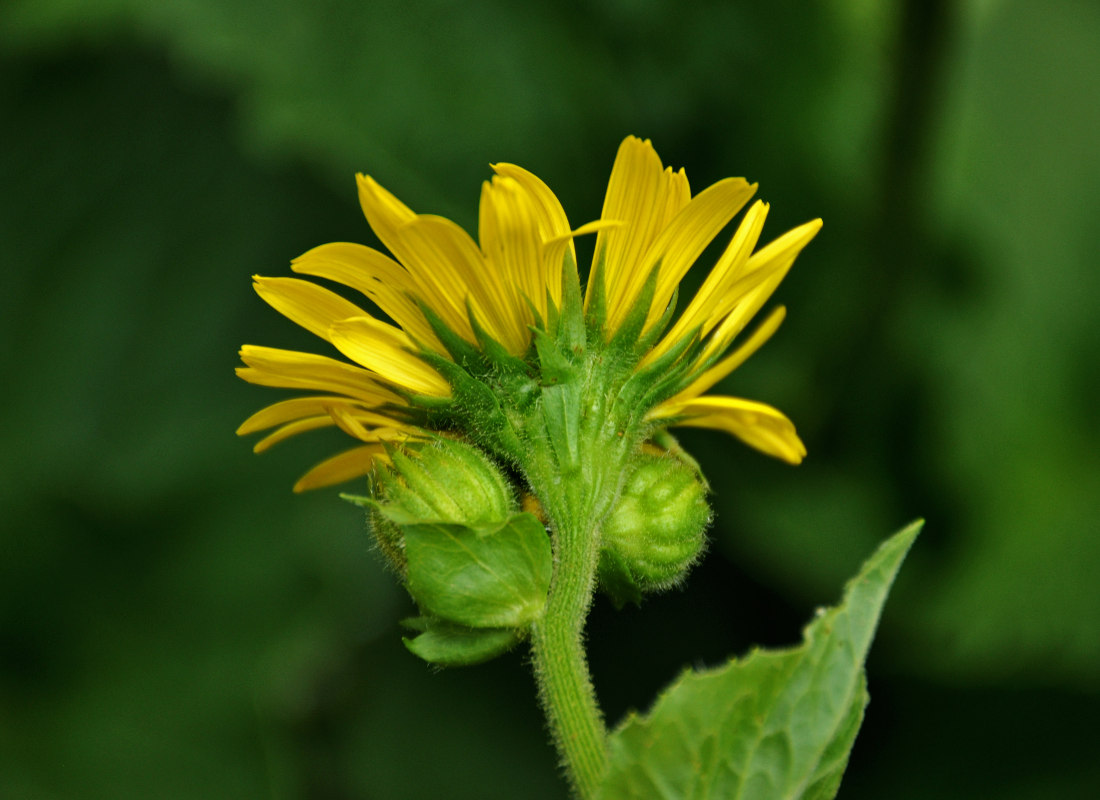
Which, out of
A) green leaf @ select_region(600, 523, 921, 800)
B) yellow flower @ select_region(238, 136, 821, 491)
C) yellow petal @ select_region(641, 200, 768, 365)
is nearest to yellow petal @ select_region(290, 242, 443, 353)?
yellow flower @ select_region(238, 136, 821, 491)

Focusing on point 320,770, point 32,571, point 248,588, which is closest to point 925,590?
point 320,770

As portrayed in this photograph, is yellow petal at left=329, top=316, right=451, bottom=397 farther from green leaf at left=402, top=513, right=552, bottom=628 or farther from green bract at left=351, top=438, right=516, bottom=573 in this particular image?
green leaf at left=402, top=513, right=552, bottom=628

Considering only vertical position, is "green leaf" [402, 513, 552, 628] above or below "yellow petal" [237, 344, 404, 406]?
below

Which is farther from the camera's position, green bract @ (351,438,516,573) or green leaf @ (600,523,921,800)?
green bract @ (351,438,516,573)

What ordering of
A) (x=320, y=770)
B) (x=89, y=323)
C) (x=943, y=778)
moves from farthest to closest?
1. (x=89, y=323)
2. (x=320, y=770)
3. (x=943, y=778)

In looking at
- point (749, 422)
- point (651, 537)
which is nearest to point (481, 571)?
point (651, 537)

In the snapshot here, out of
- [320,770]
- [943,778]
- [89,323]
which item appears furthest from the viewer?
[89,323]

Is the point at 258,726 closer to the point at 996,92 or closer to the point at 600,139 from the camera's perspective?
the point at 600,139
